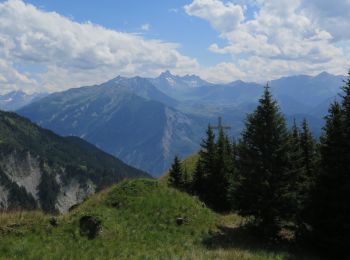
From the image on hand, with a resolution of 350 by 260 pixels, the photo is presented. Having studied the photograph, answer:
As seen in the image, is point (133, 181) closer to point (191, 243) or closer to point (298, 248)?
point (191, 243)

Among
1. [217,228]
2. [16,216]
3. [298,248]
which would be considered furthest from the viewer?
[217,228]

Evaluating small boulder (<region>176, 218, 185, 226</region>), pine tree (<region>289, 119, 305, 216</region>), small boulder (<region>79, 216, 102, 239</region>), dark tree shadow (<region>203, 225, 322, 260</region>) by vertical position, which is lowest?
dark tree shadow (<region>203, 225, 322, 260</region>)

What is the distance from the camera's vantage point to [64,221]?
22891 mm

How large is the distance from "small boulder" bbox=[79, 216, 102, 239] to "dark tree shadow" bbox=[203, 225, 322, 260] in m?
5.76

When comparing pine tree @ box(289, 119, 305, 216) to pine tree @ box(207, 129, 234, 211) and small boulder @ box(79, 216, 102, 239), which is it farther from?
pine tree @ box(207, 129, 234, 211)

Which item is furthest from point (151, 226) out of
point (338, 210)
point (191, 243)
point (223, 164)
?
point (223, 164)

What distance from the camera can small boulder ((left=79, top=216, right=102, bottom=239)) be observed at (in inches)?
866

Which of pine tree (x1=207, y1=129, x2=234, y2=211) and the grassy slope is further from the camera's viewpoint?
pine tree (x1=207, y1=129, x2=234, y2=211)

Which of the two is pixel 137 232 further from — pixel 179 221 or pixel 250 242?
pixel 250 242

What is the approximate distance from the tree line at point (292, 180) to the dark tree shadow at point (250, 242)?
1.98 ft

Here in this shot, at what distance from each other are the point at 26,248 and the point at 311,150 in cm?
3302

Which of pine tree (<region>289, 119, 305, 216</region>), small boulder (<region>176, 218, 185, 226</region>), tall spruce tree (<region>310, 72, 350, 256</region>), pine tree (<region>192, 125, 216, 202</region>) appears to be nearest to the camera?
tall spruce tree (<region>310, 72, 350, 256</region>)

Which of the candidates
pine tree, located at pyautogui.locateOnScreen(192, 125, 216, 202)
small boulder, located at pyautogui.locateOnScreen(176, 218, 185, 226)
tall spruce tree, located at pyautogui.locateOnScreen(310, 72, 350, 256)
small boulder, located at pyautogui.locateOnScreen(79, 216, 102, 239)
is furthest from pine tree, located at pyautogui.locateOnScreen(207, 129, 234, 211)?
small boulder, located at pyautogui.locateOnScreen(79, 216, 102, 239)

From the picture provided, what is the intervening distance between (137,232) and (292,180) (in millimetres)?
10247
